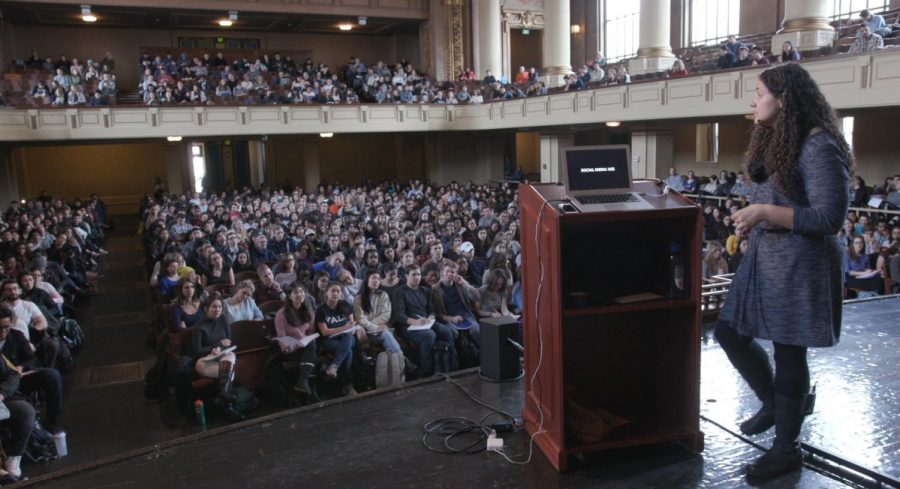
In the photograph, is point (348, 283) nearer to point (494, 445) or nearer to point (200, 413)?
point (200, 413)

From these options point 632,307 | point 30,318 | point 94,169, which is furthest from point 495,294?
point 94,169

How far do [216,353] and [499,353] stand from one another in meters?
3.05

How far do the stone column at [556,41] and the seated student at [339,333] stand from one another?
15.0 m

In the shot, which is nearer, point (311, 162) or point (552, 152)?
point (552, 152)

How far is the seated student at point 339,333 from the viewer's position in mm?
6531

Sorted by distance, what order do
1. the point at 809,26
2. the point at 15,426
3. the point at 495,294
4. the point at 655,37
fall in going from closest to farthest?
the point at 15,426 < the point at 495,294 < the point at 809,26 < the point at 655,37

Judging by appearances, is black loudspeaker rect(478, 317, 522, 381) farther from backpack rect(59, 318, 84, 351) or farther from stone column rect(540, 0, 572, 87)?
stone column rect(540, 0, 572, 87)

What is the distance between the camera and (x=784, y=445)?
2.78 m

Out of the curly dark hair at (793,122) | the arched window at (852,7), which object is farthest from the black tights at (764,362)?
the arched window at (852,7)

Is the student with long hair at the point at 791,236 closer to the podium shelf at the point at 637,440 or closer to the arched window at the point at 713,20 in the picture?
the podium shelf at the point at 637,440

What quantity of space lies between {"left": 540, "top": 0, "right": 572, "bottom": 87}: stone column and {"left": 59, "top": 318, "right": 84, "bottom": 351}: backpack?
48.9 feet

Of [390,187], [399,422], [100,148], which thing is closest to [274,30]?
[100,148]

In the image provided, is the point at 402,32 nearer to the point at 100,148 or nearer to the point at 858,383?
the point at 100,148

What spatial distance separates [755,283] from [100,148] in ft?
91.5
